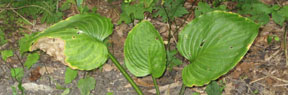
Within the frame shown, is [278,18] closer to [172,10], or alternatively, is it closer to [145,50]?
[172,10]

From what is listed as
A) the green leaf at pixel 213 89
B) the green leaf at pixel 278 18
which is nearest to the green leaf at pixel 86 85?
the green leaf at pixel 213 89

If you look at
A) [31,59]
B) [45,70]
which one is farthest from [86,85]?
[31,59]

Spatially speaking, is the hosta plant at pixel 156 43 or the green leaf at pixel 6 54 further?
the green leaf at pixel 6 54

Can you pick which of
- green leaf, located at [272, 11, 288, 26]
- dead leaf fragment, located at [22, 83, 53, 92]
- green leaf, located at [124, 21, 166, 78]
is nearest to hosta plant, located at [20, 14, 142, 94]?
green leaf, located at [124, 21, 166, 78]

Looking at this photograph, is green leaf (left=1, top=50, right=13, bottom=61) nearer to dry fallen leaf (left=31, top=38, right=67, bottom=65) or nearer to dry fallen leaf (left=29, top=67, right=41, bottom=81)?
dry fallen leaf (left=29, top=67, right=41, bottom=81)

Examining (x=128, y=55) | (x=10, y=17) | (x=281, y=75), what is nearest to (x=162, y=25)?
(x=128, y=55)

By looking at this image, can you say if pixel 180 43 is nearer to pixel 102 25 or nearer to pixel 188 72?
pixel 188 72

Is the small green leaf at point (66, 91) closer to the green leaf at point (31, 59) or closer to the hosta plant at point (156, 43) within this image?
the green leaf at point (31, 59)
